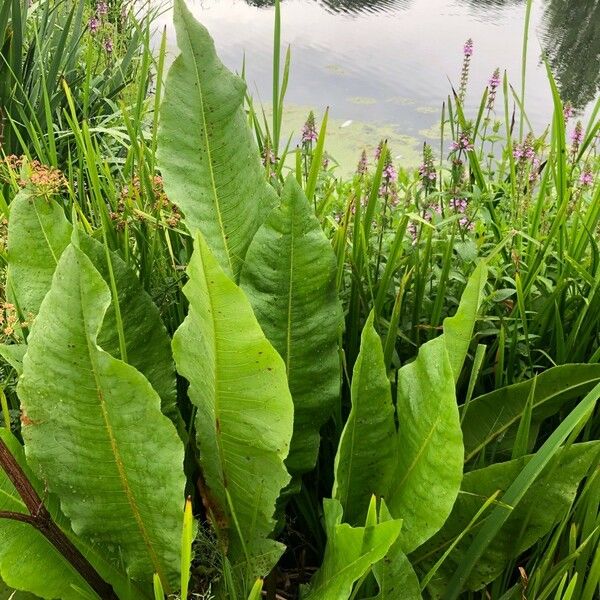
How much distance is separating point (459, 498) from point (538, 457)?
0.15m

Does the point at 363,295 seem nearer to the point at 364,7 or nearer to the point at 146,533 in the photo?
the point at 146,533

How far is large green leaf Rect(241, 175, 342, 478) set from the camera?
31.3 inches

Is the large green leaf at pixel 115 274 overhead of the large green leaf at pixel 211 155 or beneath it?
beneath

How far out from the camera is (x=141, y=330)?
0.83 m

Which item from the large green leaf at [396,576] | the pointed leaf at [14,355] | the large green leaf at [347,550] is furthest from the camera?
the pointed leaf at [14,355]

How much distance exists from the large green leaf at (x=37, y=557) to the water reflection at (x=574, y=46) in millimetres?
4587

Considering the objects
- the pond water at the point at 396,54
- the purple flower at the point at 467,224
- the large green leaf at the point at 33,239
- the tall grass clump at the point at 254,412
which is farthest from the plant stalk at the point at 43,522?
the pond water at the point at 396,54

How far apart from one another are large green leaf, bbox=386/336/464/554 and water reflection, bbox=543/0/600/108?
4.40m

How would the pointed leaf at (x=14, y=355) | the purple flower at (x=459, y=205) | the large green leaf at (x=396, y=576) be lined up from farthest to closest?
1. the purple flower at (x=459, y=205)
2. the pointed leaf at (x=14, y=355)
3. the large green leaf at (x=396, y=576)

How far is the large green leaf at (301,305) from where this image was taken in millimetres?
796

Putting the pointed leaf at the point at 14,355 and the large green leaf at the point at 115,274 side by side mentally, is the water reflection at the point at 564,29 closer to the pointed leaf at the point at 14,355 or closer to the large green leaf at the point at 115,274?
the large green leaf at the point at 115,274

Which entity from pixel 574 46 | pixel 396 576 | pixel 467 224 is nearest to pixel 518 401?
pixel 396 576

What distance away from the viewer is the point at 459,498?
77 cm

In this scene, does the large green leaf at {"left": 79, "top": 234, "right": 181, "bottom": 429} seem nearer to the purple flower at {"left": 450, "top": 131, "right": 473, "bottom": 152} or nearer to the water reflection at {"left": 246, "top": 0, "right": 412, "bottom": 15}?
the purple flower at {"left": 450, "top": 131, "right": 473, "bottom": 152}
